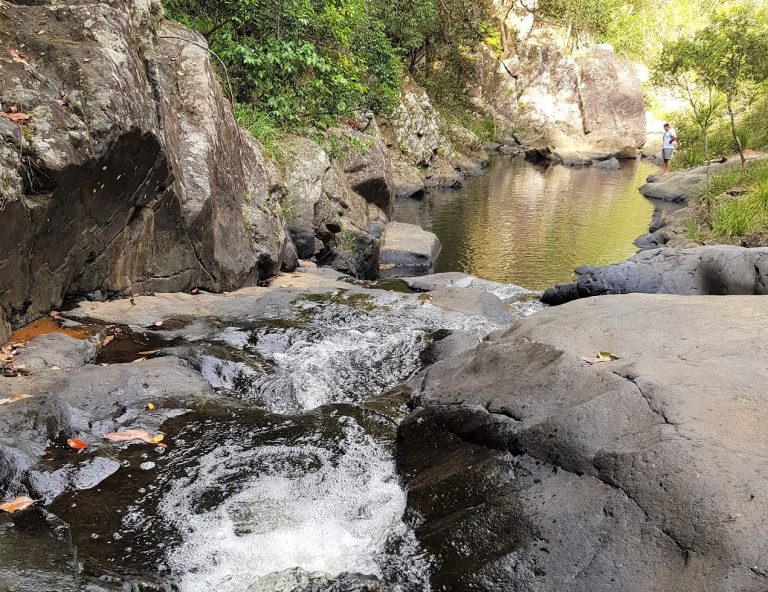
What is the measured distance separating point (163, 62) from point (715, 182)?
1423cm

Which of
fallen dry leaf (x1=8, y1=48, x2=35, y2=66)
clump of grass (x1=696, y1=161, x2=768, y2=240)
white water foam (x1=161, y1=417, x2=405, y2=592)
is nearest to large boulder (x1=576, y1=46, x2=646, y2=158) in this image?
clump of grass (x1=696, y1=161, x2=768, y2=240)

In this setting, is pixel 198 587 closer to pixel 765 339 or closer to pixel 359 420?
pixel 359 420

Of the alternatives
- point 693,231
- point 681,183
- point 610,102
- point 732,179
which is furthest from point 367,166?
point 610,102

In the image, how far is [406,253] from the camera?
551 inches

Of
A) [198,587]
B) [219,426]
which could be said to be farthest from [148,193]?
[198,587]

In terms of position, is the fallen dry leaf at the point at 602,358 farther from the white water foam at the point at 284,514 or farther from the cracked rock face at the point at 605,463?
the white water foam at the point at 284,514

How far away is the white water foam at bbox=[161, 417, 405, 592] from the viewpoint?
324cm

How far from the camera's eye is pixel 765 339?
164 inches

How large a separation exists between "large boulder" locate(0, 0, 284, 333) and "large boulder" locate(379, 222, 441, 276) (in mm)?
5763

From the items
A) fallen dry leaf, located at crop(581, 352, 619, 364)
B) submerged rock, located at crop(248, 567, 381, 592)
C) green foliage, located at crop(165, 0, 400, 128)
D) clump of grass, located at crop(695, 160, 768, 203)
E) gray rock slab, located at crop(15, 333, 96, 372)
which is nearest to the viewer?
submerged rock, located at crop(248, 567, 381, 592)

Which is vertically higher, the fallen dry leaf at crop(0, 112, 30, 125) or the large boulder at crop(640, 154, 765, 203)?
the fallen dry leaf at crop(0, 112, 30, 125)

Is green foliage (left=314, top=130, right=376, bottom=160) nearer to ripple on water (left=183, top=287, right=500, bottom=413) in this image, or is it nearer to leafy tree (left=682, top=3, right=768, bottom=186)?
ripple on water (left=183, top=287, right=500, bottom=413)

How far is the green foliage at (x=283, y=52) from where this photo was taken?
11.0 meters

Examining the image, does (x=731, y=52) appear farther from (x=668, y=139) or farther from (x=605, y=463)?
(x=605, y=463)
